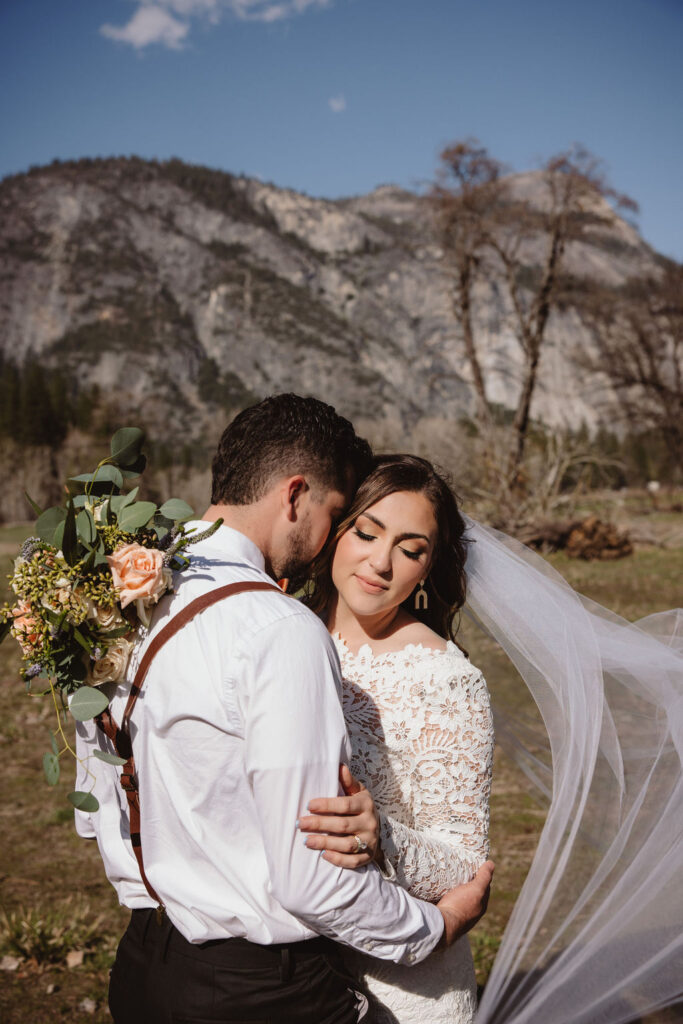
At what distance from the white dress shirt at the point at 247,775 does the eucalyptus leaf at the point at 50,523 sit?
12.5 inches

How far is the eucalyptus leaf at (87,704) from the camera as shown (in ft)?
5.71

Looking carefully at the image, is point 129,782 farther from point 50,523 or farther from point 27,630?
point 50,523

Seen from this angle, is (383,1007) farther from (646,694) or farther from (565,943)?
(646,694)

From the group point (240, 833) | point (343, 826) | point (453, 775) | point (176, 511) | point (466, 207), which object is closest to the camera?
point (343, 826)

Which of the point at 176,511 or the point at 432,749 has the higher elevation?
the point at 176,511

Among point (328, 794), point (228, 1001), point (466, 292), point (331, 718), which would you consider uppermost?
point (466, 292)

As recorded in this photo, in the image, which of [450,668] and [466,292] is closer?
[450,668]

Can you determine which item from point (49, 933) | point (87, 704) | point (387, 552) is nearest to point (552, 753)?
point (387, 552)

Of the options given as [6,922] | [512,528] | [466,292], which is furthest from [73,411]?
[6,922]

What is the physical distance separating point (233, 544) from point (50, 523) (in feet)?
1.42

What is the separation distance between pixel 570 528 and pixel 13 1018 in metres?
16.8

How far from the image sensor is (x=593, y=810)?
278 centimetres

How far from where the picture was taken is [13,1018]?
13.5 ft

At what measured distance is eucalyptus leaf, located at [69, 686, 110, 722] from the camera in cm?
174
